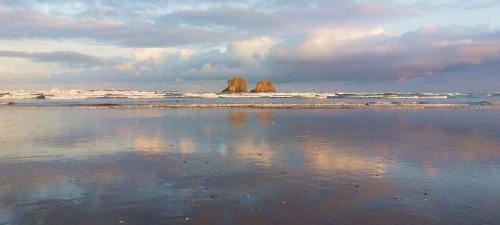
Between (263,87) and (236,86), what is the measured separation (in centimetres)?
976

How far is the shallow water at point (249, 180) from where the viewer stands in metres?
8.47

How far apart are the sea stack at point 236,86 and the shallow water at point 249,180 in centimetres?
12786

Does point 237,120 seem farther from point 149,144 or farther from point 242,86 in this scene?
point 242,86

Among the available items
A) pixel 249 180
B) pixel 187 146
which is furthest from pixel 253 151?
pixel 249 180

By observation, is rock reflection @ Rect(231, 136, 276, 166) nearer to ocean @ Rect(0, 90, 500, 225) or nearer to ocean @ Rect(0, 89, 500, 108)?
ocean @ Rect(0, 90, 500, 225)

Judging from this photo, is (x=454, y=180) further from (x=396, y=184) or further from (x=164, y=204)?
(x=164, y=204)

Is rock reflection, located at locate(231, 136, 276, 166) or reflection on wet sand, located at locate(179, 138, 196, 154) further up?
reflection on wet sand, located at locate(179, 138, 196, 154)

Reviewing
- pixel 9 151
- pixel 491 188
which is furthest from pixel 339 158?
pixel 9 151

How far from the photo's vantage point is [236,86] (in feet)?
488

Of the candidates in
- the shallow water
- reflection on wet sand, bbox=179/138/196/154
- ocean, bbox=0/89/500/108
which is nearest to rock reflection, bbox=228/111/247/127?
the shallow water

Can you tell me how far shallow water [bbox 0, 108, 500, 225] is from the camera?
8.47 meters

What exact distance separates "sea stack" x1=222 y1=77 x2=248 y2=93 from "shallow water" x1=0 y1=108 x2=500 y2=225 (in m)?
128

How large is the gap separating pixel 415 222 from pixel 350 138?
12.0m

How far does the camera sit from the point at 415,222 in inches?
→ 317
